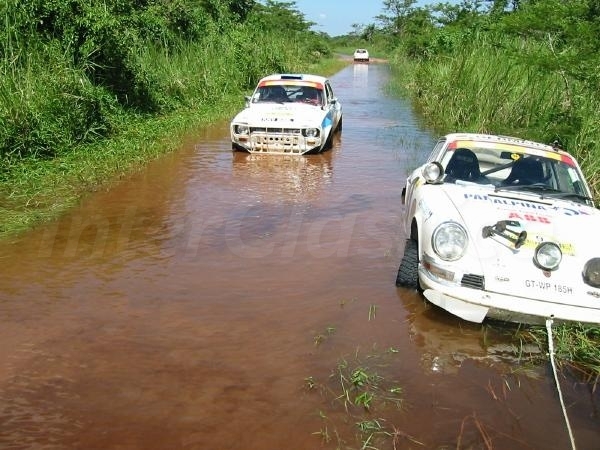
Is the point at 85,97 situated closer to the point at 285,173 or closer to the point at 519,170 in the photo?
the point at 285,173

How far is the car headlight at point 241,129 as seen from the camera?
11.5 m

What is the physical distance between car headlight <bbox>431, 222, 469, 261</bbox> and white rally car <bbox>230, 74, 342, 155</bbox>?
280 inches

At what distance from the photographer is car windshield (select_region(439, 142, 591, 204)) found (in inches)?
225

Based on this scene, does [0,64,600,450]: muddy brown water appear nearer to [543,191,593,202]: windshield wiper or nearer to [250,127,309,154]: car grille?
[543,191,593,202]: windshield wiper

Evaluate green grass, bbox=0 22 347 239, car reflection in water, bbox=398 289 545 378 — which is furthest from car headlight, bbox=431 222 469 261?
green grass, bbox=0 22 347 239

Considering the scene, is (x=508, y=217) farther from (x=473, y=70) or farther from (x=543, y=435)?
(x=473, y=70)

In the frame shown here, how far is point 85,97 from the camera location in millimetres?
11461

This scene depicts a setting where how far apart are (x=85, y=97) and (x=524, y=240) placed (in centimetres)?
921

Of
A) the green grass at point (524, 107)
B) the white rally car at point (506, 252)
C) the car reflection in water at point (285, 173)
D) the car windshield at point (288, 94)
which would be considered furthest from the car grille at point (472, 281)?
the car windshield at point (288, 94)

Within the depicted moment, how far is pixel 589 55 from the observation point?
369 inches

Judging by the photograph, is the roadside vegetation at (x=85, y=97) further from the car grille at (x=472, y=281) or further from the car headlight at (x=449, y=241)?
the car grille at (x=472, y=281)

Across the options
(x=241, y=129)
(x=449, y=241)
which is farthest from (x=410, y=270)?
(x=241, y=129)

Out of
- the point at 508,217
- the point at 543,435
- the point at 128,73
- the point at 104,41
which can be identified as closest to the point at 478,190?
the point at 508,217

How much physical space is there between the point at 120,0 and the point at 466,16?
→ 17807 millimetres
